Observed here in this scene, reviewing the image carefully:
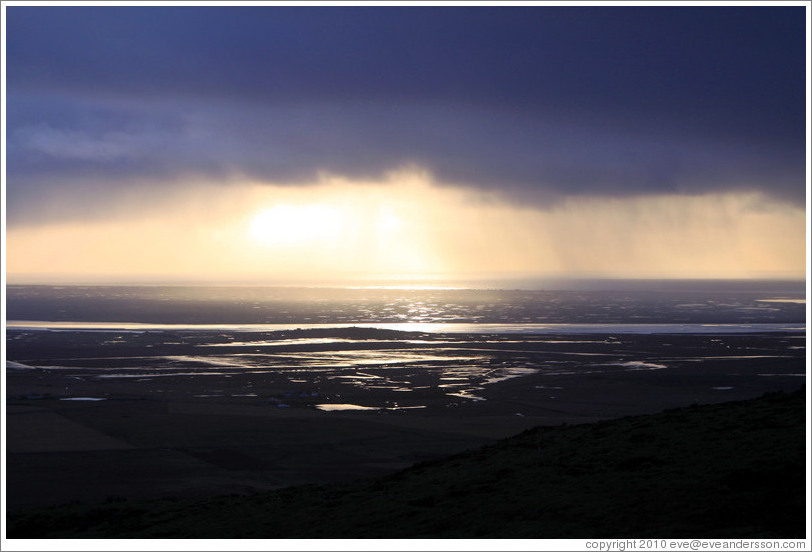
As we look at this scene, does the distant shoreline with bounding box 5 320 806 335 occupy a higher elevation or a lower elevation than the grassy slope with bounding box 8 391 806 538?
lower

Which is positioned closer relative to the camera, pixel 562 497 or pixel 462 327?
pixel 562 497

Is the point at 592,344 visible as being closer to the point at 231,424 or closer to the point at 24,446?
the point at 231,424

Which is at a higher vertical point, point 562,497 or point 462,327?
point 562,497

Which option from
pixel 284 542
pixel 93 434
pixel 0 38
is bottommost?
pixel 93 434

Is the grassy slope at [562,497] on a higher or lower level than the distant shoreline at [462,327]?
higher

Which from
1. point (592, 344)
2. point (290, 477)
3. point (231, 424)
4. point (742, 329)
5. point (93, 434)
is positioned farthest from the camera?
point (742, 329)

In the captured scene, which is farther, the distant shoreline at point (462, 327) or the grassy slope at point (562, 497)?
the distant shoreline at point (462, 327)

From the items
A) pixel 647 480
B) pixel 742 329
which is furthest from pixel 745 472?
pixel 742 329

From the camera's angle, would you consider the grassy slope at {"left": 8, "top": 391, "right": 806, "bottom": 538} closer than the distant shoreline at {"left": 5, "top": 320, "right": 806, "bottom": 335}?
Yes
